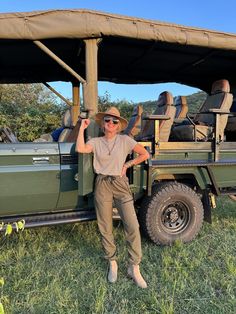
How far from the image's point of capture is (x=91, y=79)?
408cm

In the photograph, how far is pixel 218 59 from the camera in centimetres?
561

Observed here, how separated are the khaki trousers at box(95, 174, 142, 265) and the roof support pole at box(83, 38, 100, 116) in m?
0.83

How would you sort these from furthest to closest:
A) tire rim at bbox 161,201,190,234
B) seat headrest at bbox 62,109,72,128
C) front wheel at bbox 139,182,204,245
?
seat headrest at bbox 62,109,72,128, tire rim at bbox 161,201,190,234, front wheel at bbox 139,182,204,245

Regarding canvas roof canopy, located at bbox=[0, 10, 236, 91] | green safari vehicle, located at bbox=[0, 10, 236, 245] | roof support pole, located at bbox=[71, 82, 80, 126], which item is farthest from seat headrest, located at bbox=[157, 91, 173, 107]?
roof support pole, located at bbox=[71, 82, 80, 126]

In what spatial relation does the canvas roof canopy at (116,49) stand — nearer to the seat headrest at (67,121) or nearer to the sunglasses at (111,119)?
the seat headrest at (67,121)

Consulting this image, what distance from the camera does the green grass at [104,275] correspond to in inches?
121

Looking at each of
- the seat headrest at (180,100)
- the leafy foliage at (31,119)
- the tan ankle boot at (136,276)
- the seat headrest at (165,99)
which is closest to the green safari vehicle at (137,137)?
the seat headrest at (165,99)

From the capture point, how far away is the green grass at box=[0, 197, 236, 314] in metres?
3.08

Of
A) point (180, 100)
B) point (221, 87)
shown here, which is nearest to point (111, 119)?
point (221, 87)

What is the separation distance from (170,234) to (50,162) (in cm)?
173

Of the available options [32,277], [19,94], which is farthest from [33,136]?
[19,94]

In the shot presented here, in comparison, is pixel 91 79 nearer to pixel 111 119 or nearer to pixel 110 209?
pixel 111 119

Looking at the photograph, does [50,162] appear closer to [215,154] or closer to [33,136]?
[215,154]

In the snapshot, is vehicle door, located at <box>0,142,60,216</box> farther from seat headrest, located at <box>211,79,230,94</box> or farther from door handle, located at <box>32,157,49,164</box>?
seat headrest, located at <box>211,79,230,94</box>
